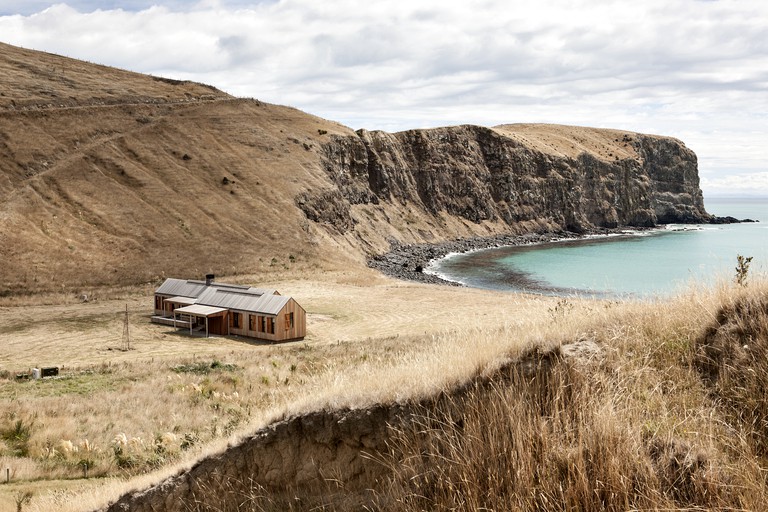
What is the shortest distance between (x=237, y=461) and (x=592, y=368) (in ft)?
15.6

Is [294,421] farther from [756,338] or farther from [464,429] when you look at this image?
[756,338]

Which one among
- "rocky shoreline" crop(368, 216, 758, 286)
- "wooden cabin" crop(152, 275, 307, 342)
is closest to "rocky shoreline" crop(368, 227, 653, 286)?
"rocky shoreline" crop(368, 216, 758, 286)

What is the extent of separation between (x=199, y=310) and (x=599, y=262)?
5908 centimetres

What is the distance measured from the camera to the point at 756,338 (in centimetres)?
602

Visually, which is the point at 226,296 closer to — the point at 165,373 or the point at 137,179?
the point at 165,373

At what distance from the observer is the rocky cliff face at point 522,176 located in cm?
9356

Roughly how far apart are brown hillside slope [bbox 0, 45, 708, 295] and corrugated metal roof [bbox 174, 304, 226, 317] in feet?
55.5

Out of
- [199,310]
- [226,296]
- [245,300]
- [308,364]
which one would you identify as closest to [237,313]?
[245,300]

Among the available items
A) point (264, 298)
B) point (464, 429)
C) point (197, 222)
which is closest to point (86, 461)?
point (464, 429)

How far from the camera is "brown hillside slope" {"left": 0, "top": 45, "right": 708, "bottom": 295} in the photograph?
56.1m

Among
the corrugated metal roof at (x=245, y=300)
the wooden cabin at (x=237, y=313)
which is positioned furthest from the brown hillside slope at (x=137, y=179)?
the corrugated metal roof at (x=245, y=300)

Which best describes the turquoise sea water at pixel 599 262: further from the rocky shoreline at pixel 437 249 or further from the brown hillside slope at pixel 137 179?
the brown hillside slope at pixel 137 179

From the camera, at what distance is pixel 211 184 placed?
2761 inches

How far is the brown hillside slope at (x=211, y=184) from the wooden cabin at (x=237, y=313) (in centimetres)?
1470
